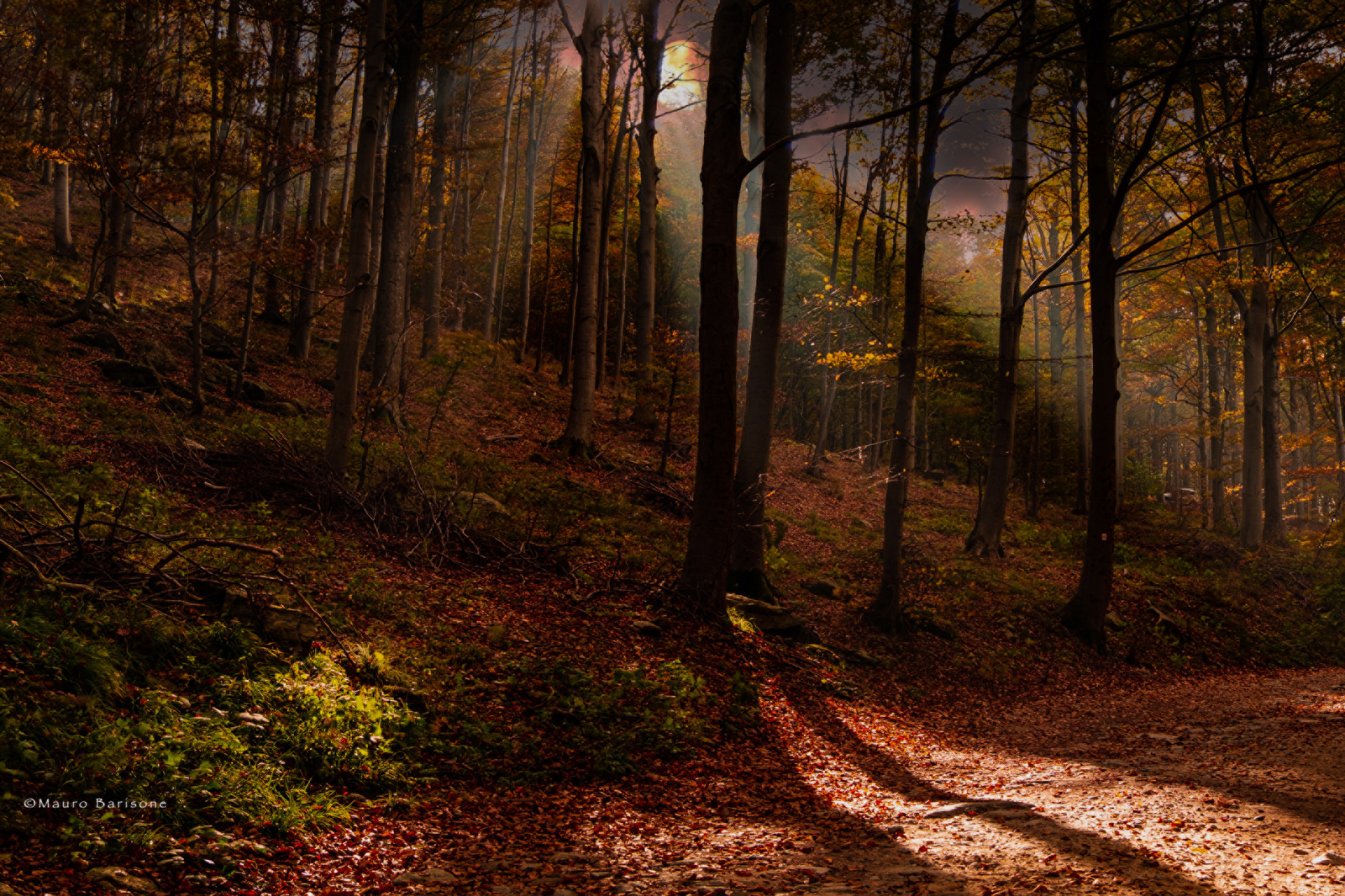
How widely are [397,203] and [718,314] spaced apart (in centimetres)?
873

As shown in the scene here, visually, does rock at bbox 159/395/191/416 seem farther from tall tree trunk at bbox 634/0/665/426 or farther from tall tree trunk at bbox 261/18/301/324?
tall tree trunk at bbox 634/0/665/426

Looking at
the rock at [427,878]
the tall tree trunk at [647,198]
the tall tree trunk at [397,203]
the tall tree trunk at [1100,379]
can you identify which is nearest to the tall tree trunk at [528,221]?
the tall tree trunk at [647,198]

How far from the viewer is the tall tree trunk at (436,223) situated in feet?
64.9

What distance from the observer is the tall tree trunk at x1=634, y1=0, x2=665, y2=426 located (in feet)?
52.5

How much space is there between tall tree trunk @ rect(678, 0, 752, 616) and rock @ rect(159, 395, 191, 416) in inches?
302

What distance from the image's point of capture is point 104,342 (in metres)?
11.9

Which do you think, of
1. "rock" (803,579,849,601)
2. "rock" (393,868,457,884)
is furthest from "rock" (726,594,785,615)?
"rock" (393,868,457,884)

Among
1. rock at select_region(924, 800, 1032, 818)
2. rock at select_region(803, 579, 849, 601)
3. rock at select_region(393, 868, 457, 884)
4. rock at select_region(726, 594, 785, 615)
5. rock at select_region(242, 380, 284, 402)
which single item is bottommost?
rock at select_region(924, 800, 1032, 818)

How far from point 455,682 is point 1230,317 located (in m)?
26.4

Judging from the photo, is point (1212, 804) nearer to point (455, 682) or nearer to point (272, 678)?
point (455, 682)

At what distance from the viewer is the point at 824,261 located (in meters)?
29.0

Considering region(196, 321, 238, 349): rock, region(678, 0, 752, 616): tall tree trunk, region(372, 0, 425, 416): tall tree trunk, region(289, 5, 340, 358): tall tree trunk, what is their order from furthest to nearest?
region(196, 321, 238, 349): rock, region(372, 0, 425, 416): tall tree trunk, region(289, 5, 340, 358): tall tree trunk, region(678, 0, 752, 616): tall tree trunk

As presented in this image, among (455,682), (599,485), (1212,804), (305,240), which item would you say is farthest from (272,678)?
(305,240)

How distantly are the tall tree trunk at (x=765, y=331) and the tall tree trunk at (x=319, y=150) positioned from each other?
284 inches
